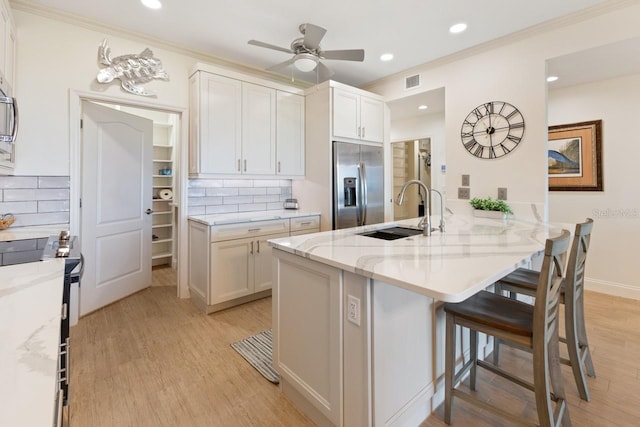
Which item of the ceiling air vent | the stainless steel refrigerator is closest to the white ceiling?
the ceiling air vent

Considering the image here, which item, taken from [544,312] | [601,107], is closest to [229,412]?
[544,312]

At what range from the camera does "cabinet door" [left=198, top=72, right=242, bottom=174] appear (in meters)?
3.19

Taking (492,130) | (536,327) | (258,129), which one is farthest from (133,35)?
(536,327)

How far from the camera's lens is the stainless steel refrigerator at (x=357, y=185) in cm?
371

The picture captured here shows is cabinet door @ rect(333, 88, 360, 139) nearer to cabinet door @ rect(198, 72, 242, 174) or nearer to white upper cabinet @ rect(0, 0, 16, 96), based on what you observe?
cabinet door @ rect(198, 72, 242, 174)

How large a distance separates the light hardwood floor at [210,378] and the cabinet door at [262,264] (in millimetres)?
379

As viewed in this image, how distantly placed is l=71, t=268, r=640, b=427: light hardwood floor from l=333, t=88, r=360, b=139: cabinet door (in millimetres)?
2319

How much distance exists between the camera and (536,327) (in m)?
1.29

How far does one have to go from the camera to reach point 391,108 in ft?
14.8

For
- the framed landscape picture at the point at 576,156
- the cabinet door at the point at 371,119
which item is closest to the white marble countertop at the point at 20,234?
the cabinet door at the point at 371,119

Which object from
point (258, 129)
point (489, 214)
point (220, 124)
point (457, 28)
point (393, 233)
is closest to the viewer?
point (393, 233)

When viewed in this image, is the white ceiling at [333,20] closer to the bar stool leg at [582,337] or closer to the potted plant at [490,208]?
the potted plant at [490,208]

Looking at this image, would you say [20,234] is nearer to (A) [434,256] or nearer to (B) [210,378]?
(B) [210,378]

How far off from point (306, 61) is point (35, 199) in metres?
2.61
